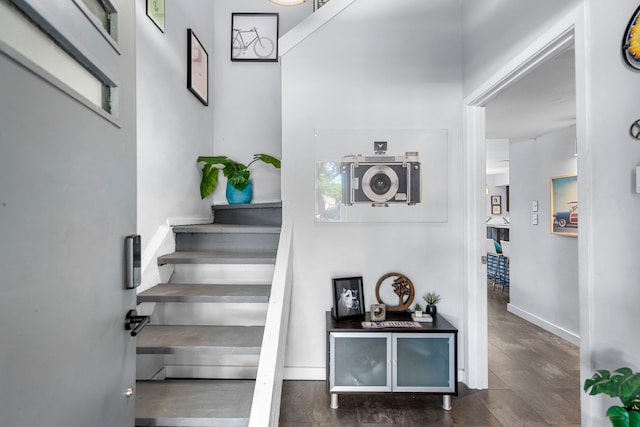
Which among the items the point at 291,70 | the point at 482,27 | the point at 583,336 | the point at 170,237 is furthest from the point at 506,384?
the point at 291,70

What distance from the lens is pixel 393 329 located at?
199cm

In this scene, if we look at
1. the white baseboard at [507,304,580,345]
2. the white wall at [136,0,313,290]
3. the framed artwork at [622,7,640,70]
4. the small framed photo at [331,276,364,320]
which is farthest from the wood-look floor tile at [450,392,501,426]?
the white wall at [136,0,313,290]

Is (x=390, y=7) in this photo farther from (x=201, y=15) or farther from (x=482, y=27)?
(x=201, y=15)

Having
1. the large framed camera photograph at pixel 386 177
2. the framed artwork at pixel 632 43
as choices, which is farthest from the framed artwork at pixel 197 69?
the framed artwork at pixel 632 43

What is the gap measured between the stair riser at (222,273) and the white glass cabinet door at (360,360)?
60 cm

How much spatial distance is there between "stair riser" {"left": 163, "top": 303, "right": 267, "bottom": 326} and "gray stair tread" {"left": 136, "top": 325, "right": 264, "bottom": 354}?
0.77 feet

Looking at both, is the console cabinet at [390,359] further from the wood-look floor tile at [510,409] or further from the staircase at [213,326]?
the staircase at [213,326]

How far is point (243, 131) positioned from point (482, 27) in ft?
7.41

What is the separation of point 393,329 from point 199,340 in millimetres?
1147

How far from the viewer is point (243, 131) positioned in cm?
328

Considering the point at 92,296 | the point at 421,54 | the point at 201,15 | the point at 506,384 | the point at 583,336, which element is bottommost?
the point at 506,384

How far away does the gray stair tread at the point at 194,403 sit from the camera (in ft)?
4.33

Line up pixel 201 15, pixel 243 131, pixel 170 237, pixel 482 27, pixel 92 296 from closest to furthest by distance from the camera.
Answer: pixel 92 296 → pixel 482 27 → pixel 170 237 → pixel 201 15 → pixel 243 131

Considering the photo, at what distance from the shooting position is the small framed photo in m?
2.15
